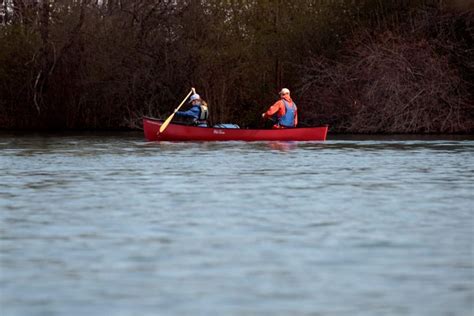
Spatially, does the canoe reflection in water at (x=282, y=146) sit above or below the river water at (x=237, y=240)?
below

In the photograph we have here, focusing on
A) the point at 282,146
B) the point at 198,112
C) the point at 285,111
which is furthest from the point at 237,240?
the point at 198,112

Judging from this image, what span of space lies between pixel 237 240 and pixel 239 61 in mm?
36400

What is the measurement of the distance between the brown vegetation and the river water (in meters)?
20.8

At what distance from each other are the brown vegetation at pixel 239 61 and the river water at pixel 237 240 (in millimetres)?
20800

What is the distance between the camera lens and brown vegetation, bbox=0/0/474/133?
145 ft

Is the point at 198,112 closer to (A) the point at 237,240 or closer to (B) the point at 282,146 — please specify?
(B) the point at 282,146

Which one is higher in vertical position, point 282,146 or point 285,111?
point 285,111

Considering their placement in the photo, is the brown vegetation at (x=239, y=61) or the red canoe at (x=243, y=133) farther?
the brown vegetation at (x=239, y=61)

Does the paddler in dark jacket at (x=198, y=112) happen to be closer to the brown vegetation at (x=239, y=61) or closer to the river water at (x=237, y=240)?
the brown vegetation at (x=239, y=61)

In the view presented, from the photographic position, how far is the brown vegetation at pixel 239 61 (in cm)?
4412

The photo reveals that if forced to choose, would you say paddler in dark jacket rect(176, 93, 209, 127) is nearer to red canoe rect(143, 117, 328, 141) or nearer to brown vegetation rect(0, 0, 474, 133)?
red canoe rect(143, 117, 328, 141)

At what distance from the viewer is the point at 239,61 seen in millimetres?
47906

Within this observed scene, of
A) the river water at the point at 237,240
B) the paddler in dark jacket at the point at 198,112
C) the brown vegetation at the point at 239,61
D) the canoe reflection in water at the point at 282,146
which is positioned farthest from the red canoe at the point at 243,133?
the river water at the point at 237,240

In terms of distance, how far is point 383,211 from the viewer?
14.6 meters
